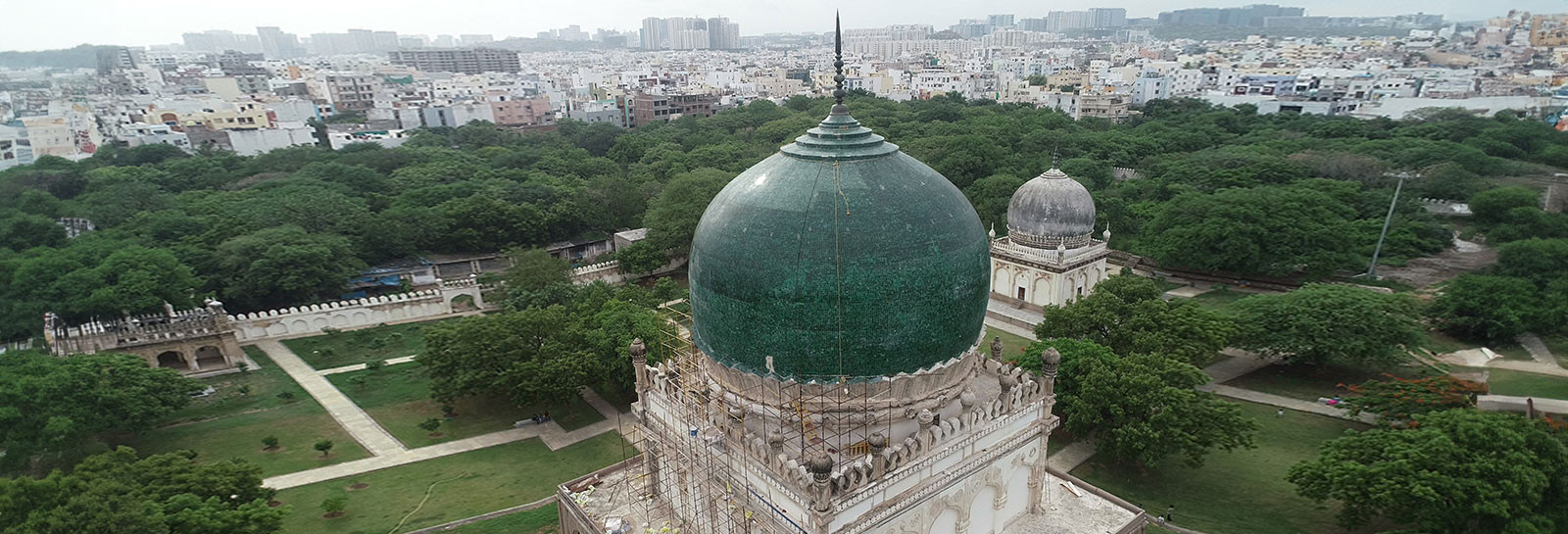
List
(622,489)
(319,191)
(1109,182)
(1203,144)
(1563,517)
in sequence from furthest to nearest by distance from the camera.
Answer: (1203,144)
(1109,182)
(319,191)
(622,489)
(1563,517)

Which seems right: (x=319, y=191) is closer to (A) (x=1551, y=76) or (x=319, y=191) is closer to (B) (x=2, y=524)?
(B) (x=2, y=524)

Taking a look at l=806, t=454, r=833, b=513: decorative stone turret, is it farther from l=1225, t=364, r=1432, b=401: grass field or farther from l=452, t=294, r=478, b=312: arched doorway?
l=452, t=294, r=478, b=312: arched doorway

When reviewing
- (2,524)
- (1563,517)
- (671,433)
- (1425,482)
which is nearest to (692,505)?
(671,433)

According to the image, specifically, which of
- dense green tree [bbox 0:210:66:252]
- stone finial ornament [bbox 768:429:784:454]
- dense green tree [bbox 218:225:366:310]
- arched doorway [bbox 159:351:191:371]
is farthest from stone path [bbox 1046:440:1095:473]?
dense green tree [bbox 0:210:66:252]

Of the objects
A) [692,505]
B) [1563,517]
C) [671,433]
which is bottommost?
[1563,517]

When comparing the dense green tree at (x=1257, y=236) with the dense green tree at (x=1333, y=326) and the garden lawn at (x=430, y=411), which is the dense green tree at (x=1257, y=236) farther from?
the garden lawn at (x=430, y=411)

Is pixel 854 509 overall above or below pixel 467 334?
above
